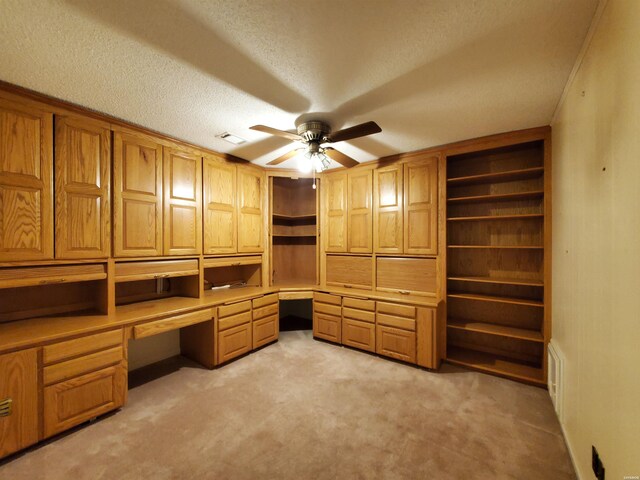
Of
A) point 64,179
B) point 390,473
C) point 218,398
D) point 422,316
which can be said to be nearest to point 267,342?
point 218,398

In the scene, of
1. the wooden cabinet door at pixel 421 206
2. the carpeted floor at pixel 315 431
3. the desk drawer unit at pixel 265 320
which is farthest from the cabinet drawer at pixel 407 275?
the desk drawer unit at pixel 265 320

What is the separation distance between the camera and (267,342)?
11.4 feet

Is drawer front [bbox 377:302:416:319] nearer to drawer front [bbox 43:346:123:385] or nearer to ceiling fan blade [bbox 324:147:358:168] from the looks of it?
ceiling fan blade [bbox 324:147:358:168]

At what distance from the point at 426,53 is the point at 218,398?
3.03 m

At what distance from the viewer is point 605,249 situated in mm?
1243

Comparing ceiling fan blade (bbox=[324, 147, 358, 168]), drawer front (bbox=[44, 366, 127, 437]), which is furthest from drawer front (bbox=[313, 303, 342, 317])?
drawer front (bbox=[44, 366, 127, 437])

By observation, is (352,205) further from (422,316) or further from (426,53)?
(426,53)

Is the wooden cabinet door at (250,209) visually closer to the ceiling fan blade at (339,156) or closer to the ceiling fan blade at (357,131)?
the ceiling fan blade at (339,156)

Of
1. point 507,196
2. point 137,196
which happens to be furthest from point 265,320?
point 507,196

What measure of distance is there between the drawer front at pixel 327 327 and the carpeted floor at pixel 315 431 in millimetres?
706

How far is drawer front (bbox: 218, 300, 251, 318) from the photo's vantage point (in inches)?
115

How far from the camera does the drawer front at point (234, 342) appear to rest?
2900mm

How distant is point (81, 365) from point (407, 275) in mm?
3193

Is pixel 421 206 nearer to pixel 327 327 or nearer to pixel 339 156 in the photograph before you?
pixel 339 156
